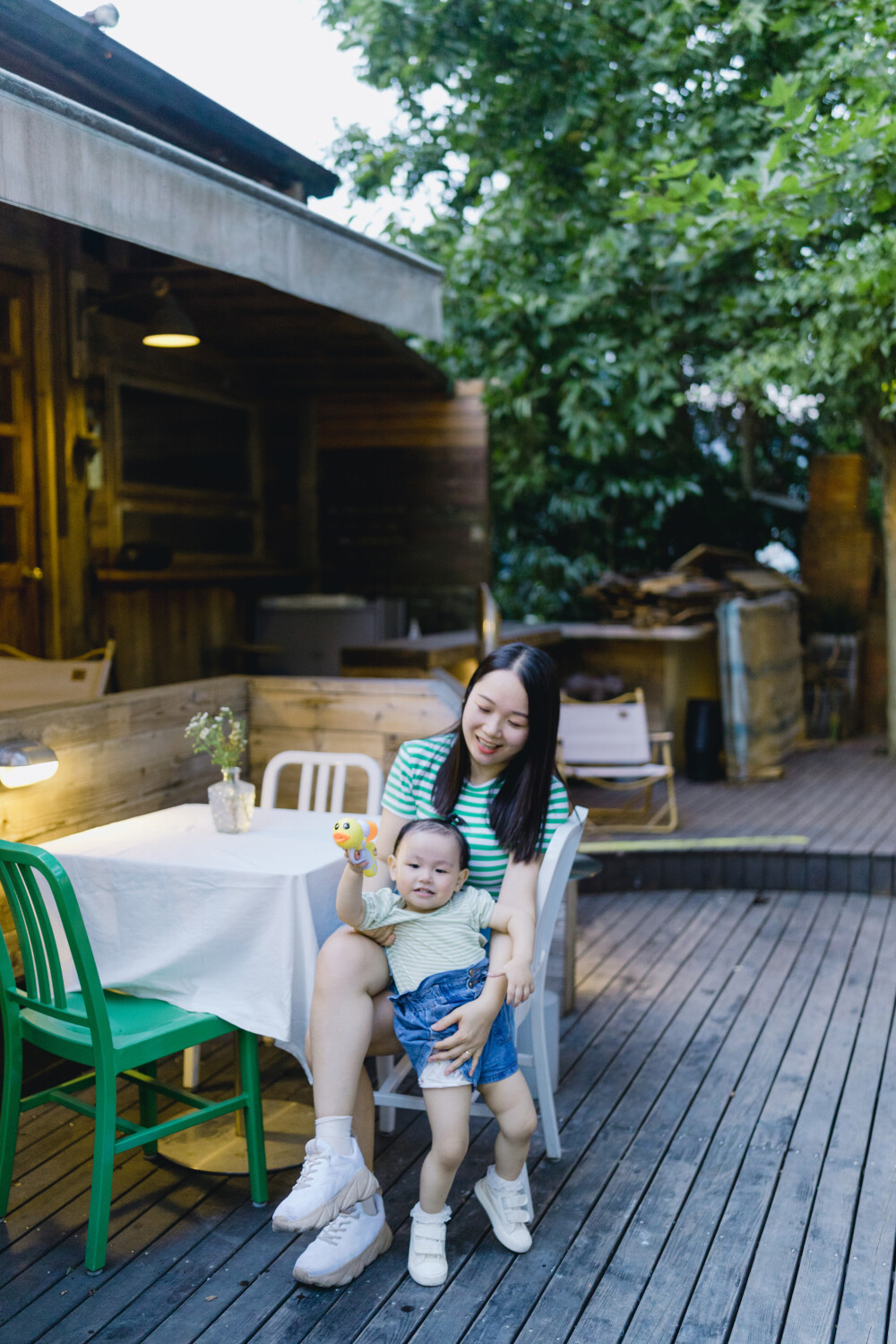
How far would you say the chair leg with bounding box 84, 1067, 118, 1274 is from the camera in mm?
2312

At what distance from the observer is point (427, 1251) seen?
7.60 ft

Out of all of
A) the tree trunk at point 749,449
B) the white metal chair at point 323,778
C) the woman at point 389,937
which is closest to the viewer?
the woman at point 389,937

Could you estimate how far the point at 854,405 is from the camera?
7152 mm

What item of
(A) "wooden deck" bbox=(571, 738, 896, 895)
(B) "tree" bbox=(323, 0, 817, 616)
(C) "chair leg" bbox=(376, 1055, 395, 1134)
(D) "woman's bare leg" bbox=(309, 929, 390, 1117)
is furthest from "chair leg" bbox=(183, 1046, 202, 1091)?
(B) "tree" bbox=(323, 0, 817, 616)

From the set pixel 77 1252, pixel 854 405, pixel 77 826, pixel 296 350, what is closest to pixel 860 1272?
pixel 77 1252

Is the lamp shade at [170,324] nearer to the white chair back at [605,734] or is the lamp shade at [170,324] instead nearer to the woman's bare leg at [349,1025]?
the white chair back at [605,734]

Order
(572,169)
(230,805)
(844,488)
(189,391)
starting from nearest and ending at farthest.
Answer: (230,805)
(189,391)
(572,169)
(844,488)

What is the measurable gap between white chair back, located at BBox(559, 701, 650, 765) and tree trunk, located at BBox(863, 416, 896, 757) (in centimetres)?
257

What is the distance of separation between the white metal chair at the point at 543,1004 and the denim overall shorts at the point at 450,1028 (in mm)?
213

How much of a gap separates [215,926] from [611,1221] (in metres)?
1.11

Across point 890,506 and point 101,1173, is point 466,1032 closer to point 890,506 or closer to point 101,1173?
point 101,1173

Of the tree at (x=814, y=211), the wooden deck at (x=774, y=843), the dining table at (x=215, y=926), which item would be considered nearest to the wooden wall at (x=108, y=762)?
the dining table at (x=215, y=926)

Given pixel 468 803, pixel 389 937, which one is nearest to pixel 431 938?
pixel 389 937

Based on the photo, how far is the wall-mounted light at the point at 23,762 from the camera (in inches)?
113
